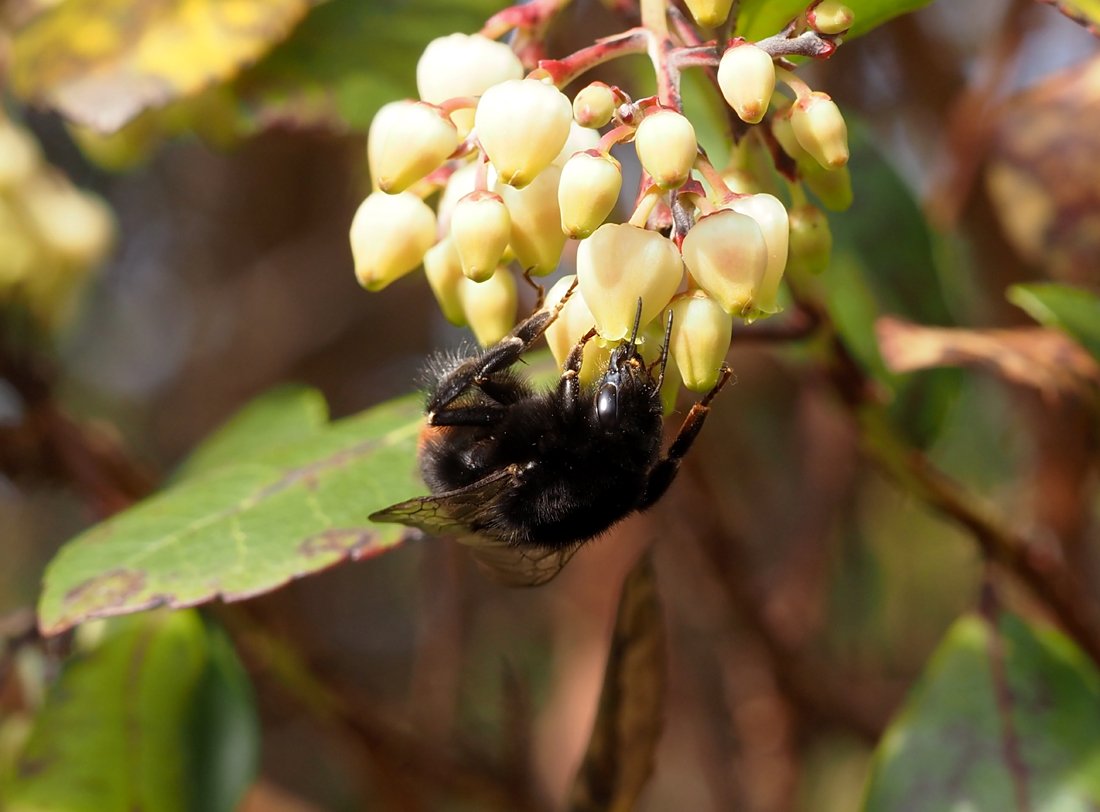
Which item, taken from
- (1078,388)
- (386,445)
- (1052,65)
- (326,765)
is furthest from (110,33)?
(326,765)

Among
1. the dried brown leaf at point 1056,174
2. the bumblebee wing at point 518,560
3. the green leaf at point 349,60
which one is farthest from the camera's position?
the green leaf at point 349,60

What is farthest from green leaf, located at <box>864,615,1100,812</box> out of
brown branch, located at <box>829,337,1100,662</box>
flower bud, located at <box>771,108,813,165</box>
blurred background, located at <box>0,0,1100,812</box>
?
flower bud, located at <box>771,108,813,165</box>

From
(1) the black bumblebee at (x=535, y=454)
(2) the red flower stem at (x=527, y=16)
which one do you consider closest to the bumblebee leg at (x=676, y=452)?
(1) the black bumblebee at (x=535, y=454)

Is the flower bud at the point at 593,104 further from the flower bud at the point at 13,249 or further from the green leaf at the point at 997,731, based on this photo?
the flower bud at the point at 13,249

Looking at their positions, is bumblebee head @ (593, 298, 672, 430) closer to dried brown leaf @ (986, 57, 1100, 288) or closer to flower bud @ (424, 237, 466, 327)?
flower bud @ (424, 237, 466, 327)

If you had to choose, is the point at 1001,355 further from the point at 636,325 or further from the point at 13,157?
the point at 13,157

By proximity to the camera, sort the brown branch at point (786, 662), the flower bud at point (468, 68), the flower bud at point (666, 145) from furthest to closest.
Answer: the brown branch at point (786, 662) < the flower bud at point (468, 68) < the flower bud at point (666, 145)

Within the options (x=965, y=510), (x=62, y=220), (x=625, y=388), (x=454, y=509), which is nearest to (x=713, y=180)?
(x=625, y=388)
